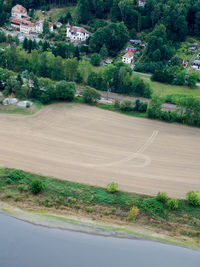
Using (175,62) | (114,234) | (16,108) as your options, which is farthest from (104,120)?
(175,62)

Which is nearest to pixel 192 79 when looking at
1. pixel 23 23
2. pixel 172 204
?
pixel 172 204

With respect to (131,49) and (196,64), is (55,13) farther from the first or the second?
(196,64)

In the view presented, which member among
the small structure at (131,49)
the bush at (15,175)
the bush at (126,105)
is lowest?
the bush at (15,175)

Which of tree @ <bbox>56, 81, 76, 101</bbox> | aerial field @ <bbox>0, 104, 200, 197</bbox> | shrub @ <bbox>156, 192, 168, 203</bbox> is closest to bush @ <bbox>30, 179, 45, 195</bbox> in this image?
aerial field @ <bbox>0, 104, 200, 197</bbox>

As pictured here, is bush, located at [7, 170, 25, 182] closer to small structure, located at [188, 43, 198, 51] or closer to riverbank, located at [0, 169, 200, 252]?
riverbank, located at [0, 169, 200, 252]

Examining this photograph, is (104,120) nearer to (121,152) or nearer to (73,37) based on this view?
(121,152)

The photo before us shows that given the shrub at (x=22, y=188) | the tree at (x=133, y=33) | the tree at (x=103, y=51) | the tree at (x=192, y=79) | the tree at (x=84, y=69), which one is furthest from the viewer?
the tree at (x=133, y=33)

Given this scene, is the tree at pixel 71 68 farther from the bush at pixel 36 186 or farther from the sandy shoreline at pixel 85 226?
the sandy shoreline at pixel 85 226

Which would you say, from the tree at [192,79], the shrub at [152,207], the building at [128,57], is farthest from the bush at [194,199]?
the building at [128,57]
